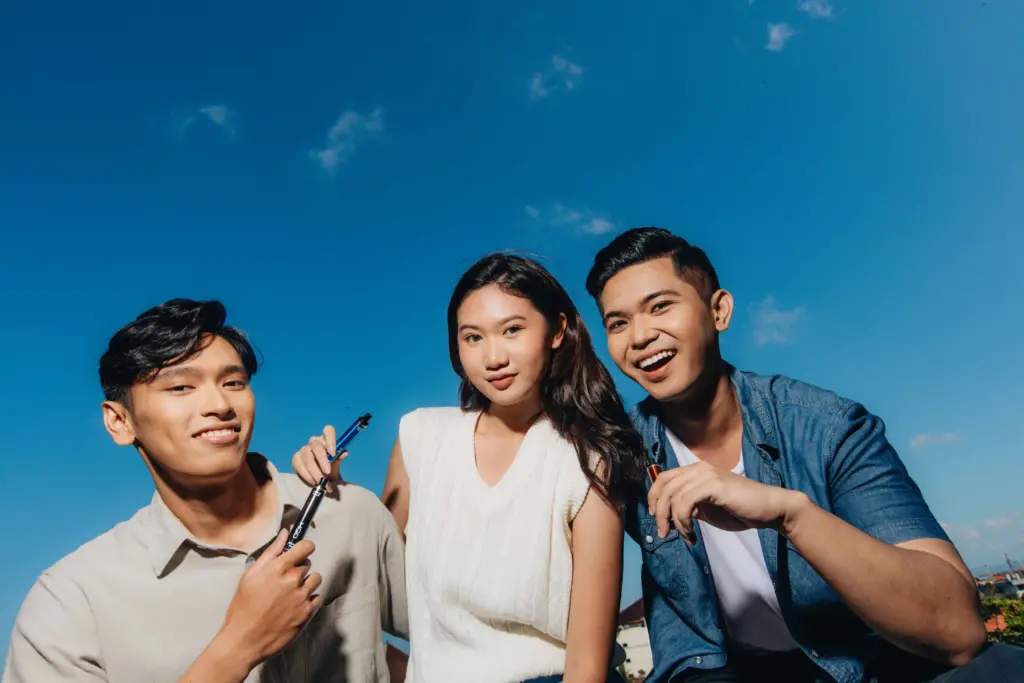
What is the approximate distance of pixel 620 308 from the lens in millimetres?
3465

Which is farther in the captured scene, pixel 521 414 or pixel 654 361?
pixel 521 414

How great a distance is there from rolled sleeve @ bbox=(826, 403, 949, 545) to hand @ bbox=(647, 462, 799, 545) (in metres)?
0.68

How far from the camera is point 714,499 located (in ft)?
7.99

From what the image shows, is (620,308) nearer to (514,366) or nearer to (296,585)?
(514,366)

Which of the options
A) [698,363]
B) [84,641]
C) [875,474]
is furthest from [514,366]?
[84,641]

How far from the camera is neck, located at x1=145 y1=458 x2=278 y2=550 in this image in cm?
318

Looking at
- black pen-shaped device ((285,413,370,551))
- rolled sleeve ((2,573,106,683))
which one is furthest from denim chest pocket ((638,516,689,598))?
rolled sleeve ((2,573,106,683))

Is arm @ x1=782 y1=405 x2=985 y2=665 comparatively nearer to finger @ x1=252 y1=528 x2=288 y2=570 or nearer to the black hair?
the black hair

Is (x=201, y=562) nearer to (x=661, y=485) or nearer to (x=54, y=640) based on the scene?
(x=54, y=640)

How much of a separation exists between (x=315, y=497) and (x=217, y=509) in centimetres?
62

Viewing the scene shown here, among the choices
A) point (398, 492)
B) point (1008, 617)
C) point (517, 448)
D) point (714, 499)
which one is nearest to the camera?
point (714, 499)

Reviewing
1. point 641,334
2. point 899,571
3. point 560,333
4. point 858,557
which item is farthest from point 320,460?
point 899,571

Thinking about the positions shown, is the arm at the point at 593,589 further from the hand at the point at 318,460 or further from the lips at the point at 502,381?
the hand at the point at 318,460

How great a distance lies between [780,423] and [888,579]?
1028 mm
